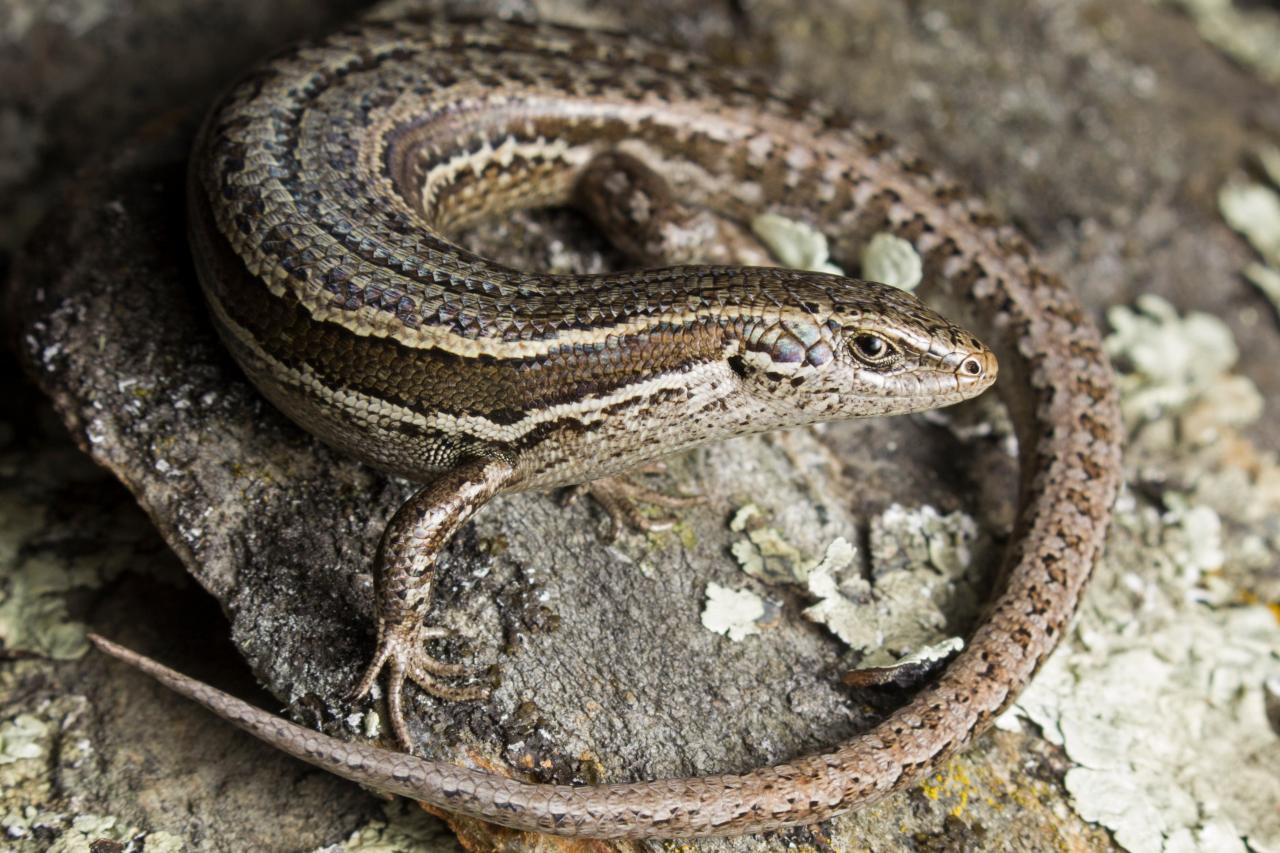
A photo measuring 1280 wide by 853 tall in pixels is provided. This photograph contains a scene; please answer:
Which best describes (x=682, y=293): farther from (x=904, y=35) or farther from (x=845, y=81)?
(x=904, y=35)

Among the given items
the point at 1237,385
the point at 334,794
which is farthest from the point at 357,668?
the point at 1237,385

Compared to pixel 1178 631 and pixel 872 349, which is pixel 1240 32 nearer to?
pixel 1178 631

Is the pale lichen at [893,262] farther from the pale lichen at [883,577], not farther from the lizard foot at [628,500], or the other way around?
the lizard foot at [628,500]

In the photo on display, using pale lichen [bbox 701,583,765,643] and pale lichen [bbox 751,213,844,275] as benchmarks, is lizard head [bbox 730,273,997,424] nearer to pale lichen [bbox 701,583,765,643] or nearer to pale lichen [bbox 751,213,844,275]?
pale lichen [bbox 701,583,765,643]

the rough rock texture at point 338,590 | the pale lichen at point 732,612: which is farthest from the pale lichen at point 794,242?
the pale lichen at point 732,612

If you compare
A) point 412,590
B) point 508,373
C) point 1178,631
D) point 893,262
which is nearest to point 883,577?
point 1178,631
